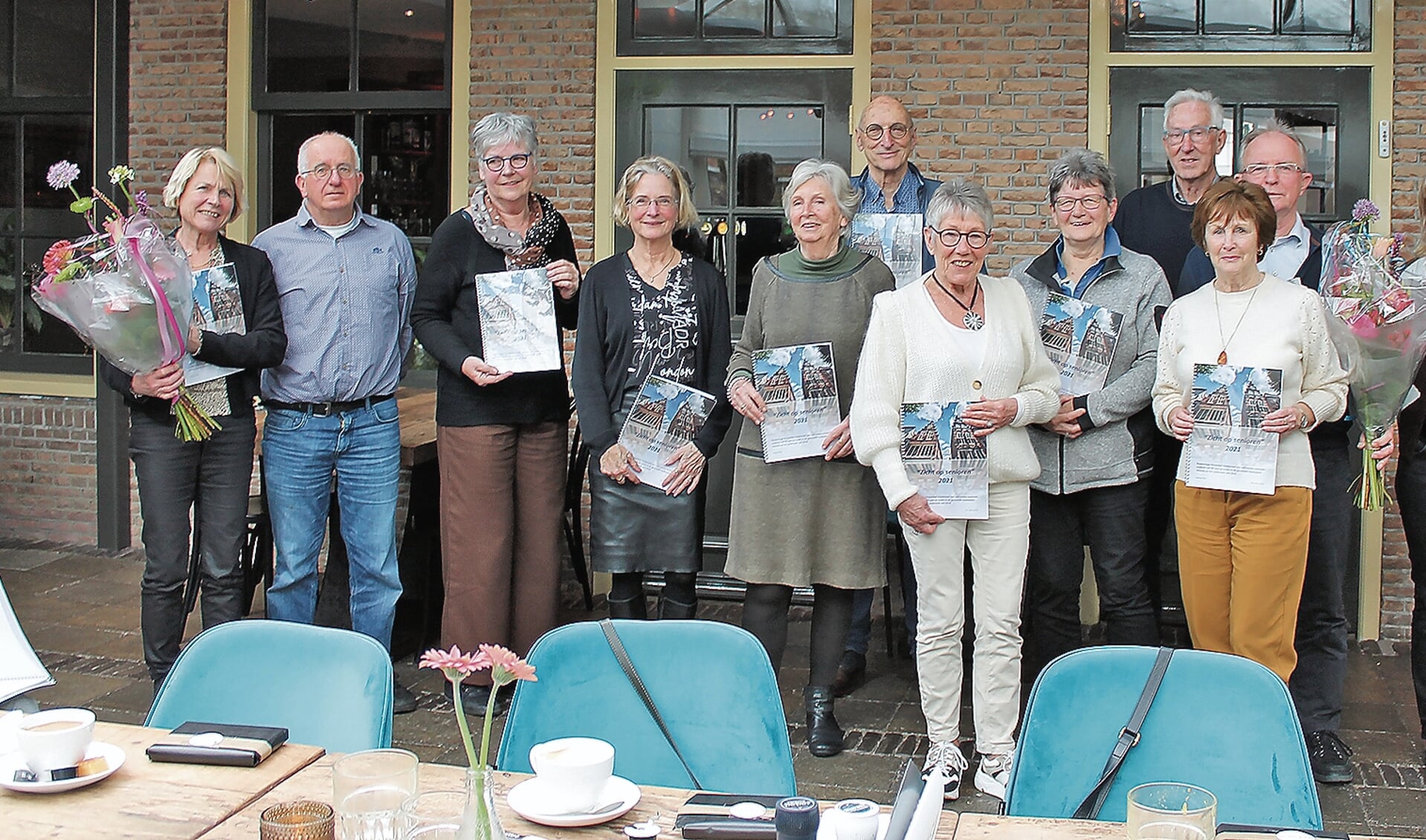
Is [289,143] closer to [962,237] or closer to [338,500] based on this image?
[338,500]

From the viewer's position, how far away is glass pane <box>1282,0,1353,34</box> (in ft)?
20.3

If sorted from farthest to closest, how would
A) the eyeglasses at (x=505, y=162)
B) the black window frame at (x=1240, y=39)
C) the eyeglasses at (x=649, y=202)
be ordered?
the black window frame at (x=1240, y=39), the eyeglasses at (x=505, y=162), the eyeglasses at (x=649, y=202)

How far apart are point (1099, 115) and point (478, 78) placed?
9.57ft

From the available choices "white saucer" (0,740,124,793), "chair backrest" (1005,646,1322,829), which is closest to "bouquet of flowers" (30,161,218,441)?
"white saucer" (0,740,124,793)

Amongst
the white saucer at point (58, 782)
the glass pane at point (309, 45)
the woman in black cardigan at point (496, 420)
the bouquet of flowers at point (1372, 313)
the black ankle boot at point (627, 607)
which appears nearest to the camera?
the white saucer at point (58, 782)

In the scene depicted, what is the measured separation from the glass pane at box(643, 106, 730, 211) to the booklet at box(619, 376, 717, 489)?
7.02 feet

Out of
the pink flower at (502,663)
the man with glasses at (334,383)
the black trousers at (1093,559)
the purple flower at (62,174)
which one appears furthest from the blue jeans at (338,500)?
the pink flower at (502,663)

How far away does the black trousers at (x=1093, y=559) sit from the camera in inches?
183

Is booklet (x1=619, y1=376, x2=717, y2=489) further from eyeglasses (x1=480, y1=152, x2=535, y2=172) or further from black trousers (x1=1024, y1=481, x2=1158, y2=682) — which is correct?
black trousers (x1=1024, y1=481, x2=1158, y2=682)

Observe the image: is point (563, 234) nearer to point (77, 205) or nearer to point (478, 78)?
point (77, 205)

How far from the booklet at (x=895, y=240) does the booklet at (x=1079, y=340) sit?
60 cm

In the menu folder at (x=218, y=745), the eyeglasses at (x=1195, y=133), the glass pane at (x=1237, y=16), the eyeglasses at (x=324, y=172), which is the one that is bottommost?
the menu folder at (x=218, y=745)

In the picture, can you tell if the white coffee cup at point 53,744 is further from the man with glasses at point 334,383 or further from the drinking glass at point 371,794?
the man with glasses at point 334,383

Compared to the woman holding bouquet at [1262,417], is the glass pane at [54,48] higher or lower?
higher
